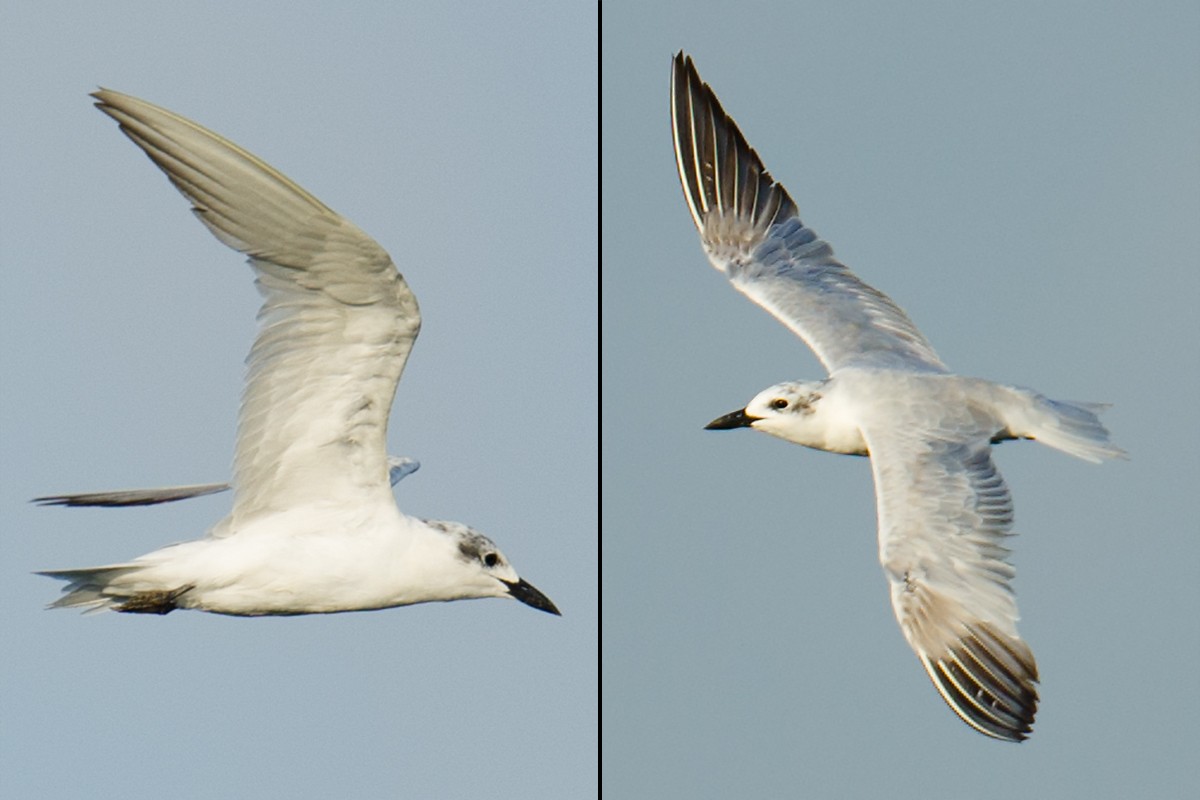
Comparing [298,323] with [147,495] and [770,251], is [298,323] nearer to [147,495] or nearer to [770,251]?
[147,495]

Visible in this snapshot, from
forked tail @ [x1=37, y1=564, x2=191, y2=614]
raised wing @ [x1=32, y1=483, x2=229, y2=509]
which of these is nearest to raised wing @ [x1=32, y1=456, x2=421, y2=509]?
raised wing @ [x1=32, y1=483, x2=229, y2=509]

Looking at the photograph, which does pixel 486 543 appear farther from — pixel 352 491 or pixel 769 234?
pixel 769 234

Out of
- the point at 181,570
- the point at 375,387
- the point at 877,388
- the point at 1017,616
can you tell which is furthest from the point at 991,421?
the point at 181,570

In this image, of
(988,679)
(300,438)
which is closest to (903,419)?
(988,679)

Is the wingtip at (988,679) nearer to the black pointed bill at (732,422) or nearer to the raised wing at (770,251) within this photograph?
the raised wing at (770,251)

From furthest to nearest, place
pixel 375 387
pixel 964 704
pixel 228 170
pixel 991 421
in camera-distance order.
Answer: pixel 991 421 → pixel 964 704 → pixel 375 387 → pixel 228 170

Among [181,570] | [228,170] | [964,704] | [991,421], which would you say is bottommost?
[964,704]
